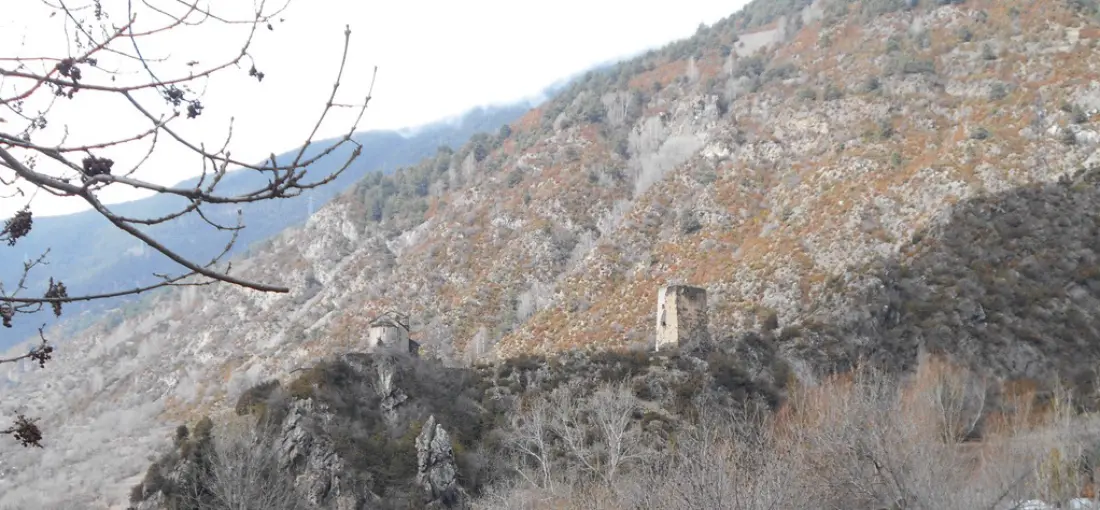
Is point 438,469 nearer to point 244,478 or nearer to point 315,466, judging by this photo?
point 315,466

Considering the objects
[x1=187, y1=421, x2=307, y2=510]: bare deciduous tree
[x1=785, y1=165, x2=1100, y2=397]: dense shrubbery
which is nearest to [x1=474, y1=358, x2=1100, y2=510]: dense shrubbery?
[x1=187, y1=421, x2=307, y2=510]: bare deciduous tree

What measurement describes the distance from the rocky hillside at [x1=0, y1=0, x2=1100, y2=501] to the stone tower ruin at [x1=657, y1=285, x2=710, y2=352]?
491 centimetres

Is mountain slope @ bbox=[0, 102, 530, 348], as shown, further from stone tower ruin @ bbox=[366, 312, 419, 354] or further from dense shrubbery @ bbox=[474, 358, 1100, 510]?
dense shrubbery @ bbox=[474, 358, 1100, 510]

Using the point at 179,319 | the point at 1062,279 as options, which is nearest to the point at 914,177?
the point at 1062,279

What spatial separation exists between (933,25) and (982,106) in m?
18.1

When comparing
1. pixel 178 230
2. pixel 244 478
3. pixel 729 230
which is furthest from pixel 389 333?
pixel 178 230

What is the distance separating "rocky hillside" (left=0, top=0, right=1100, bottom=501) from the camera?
40500mm

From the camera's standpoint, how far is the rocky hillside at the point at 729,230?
1594 inches

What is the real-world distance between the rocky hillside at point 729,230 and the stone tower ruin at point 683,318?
4.91m

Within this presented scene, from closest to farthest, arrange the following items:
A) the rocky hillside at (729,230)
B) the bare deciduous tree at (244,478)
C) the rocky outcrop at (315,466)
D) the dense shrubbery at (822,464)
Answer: the dense shrubbery at (822,464), the bare deciduous tree at (244,478), the rocky outcrop at (315,466), the rocky hillside at (729,230)

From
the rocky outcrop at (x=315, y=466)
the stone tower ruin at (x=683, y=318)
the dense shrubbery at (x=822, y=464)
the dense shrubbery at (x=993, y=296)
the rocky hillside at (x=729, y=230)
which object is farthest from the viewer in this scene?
the rocky hillside at (x=729, y=230)

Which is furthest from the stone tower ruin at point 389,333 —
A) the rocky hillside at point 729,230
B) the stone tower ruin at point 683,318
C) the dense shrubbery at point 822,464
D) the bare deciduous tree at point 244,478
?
the rocky hillside at point 729,230

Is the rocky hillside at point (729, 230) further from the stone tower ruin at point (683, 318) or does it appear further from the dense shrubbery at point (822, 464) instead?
the dense shrubbery at point (822, 464)

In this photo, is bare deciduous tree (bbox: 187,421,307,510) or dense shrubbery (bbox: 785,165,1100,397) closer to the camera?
bare deciduous tree (bbox: 187,421,307,510)
